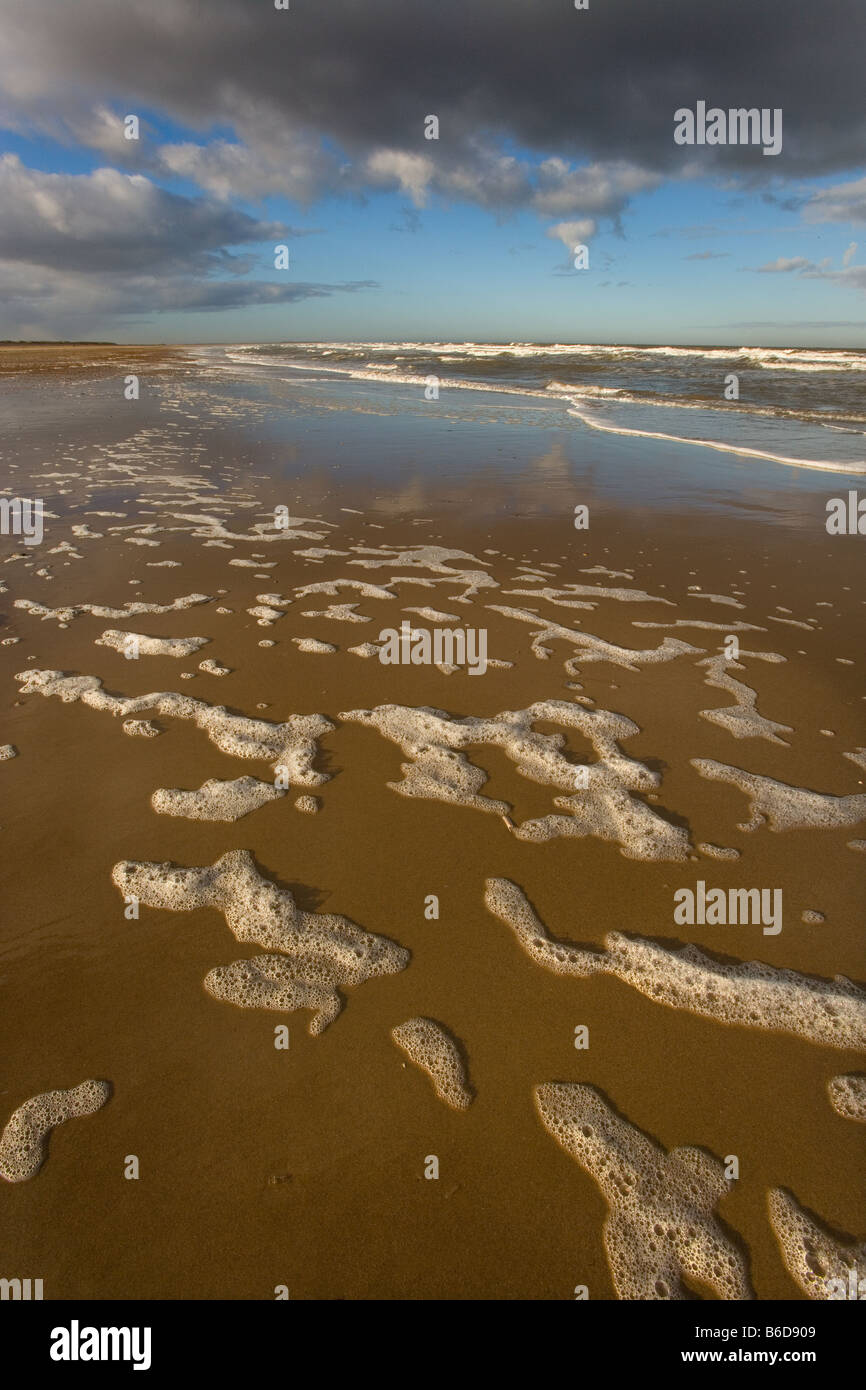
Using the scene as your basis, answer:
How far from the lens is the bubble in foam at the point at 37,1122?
7.45 feet

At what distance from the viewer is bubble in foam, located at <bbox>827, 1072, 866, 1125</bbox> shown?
248 centimetres

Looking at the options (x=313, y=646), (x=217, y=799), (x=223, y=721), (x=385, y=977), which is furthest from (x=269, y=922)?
(x=313, y=646)

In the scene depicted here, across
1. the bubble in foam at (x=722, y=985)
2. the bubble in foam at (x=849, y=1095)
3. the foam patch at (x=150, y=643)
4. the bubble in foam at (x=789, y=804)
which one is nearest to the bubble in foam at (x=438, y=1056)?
the bubble in foam at (x=722, y=985)

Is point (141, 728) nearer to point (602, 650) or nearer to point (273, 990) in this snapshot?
point (273, 990)

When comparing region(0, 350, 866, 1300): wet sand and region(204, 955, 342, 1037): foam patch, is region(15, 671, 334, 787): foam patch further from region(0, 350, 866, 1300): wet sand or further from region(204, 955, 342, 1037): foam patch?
region(204, 955, 342, 1037): foam patch

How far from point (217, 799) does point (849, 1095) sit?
3.45 meters

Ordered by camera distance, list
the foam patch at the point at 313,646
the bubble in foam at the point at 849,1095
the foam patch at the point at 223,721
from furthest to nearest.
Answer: the foam patch at the point at 313,646 → the foam patch at the point at 223,721 → the bubble in foam at the point at 849,1095

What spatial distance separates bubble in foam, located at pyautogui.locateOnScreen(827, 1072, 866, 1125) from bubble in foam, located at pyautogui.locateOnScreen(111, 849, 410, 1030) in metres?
1.83

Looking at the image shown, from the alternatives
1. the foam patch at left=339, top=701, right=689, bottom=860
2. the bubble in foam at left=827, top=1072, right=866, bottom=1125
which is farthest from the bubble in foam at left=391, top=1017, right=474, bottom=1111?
the bubble in foam at left=827, top=1072, right=866, bottom=1125

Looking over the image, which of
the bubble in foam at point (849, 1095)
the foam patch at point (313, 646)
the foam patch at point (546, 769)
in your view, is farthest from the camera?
the foam patch at point (313, 646)

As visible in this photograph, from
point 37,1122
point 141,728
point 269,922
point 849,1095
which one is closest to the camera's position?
point 37,1122

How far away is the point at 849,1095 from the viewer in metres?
2.54

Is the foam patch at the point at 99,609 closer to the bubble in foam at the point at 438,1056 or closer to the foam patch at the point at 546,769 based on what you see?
the foam patch at the point at 546,769

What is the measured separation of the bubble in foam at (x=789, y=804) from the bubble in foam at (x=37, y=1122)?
11.9 feet
